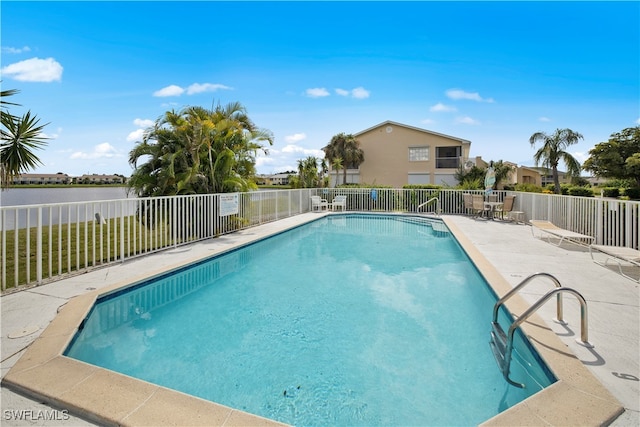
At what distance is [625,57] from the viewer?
13406 mm

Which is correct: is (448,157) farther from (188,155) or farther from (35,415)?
(35,415)

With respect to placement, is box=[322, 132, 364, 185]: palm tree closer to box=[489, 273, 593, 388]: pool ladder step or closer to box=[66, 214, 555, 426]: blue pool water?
box=[66, 214, 555, 426]: blue pool water

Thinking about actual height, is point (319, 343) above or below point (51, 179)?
below

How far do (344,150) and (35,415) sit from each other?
28.3m

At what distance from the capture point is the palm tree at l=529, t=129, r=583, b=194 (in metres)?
29.1

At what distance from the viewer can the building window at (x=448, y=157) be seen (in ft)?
91.7

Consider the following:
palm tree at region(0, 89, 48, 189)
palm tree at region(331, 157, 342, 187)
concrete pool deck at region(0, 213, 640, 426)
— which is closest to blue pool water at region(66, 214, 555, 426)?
concrete pool deck at region(0, 213, 640, 426)

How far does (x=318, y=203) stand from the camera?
1603 cm

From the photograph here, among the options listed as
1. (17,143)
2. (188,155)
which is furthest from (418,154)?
(17,143)

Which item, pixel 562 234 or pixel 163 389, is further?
pixel 562 234

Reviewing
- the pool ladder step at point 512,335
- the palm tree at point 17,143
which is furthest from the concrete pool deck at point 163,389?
the palm tree at point 17,143

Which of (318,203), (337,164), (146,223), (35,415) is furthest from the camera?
(337,164)

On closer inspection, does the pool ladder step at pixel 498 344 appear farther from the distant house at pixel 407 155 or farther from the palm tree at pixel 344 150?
the palm tree at pixel 344 150

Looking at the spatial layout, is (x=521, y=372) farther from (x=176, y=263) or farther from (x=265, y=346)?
(x=176, y=263)
